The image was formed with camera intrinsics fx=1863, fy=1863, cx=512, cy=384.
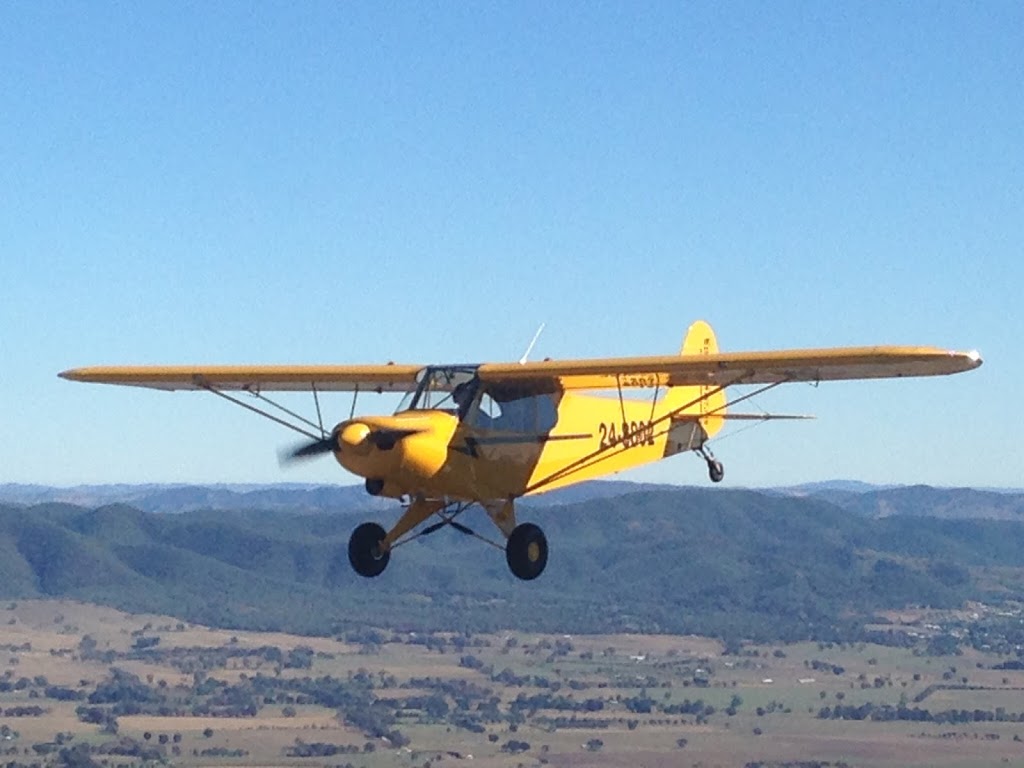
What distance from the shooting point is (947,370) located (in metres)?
28.2

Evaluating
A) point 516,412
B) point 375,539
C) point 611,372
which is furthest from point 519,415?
point 375,539

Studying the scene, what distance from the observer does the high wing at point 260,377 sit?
3262 cm

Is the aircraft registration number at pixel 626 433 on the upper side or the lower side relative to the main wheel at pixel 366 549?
upper

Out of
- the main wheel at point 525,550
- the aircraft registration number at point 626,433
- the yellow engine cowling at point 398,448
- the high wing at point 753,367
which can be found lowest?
the main wheel at point 525,550

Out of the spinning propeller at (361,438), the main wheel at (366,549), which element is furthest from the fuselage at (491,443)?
the main wheel at (366,549)

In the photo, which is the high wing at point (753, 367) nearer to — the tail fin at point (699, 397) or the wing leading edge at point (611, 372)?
the wing leading edge at point (611, 372)

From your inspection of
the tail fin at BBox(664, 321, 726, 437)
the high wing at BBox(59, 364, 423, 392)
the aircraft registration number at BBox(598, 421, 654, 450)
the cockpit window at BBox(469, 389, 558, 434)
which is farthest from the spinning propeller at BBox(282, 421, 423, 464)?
the tail fin at BBox(664, 321, 726, 437)

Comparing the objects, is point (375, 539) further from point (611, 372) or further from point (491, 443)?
point (611, 372)

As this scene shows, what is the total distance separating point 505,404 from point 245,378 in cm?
558

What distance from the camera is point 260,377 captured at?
109ft

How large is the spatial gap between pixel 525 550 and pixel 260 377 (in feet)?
20.3

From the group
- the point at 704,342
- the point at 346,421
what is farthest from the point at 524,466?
the point at 704,342

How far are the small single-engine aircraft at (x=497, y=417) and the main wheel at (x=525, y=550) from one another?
23mm

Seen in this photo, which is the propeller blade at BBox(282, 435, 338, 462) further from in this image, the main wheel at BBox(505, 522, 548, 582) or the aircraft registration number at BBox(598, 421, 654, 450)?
the aircraft registration number at BBox(598, 421, 654, 450)
